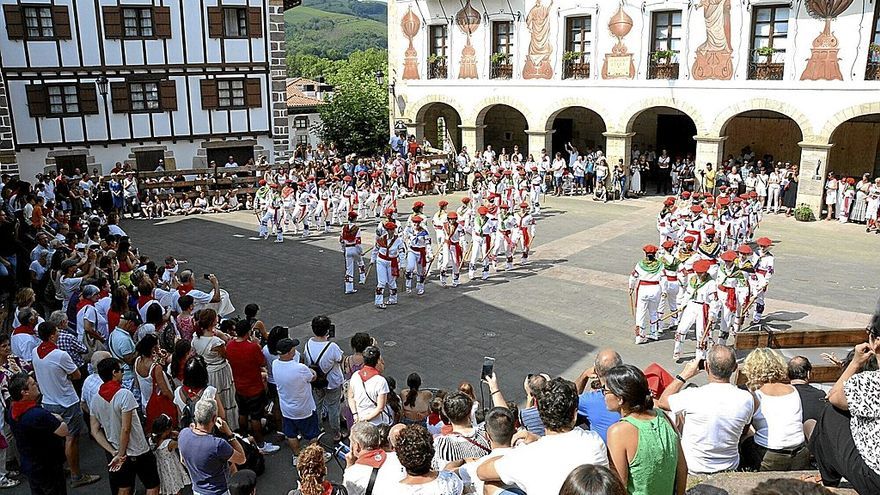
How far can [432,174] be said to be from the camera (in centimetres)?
2903

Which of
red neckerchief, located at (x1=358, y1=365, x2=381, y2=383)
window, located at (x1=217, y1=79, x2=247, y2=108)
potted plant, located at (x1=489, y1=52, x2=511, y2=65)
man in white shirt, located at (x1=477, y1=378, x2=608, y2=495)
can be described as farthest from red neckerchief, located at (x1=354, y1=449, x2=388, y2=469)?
potted plant, located at (x1=489, y1=52, x2=511, y2=65)

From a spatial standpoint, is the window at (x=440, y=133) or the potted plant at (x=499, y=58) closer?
the potted plant at (x=499, y=58)

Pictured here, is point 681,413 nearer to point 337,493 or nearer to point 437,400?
point 437,400

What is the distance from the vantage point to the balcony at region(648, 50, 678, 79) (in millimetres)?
26047

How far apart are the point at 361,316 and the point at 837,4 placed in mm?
18704

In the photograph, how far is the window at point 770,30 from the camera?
77.9 feet

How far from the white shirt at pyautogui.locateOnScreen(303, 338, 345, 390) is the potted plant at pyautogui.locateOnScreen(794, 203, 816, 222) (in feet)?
66.6

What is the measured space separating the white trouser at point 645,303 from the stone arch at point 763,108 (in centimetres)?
1480

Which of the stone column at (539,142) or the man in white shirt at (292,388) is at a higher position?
the stone column at (539,142)

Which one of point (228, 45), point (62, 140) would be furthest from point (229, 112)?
point (62, 140)

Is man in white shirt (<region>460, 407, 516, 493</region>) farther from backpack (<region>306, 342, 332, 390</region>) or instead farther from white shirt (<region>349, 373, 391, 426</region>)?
backpack (<region>306, 342, 332, 390</region>)

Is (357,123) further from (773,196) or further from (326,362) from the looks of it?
(326,362)

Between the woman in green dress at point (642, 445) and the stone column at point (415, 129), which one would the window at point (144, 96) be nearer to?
the stone column at point (415, 129)

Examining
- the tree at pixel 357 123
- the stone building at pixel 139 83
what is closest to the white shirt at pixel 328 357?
the stone building at pixel 139 83
